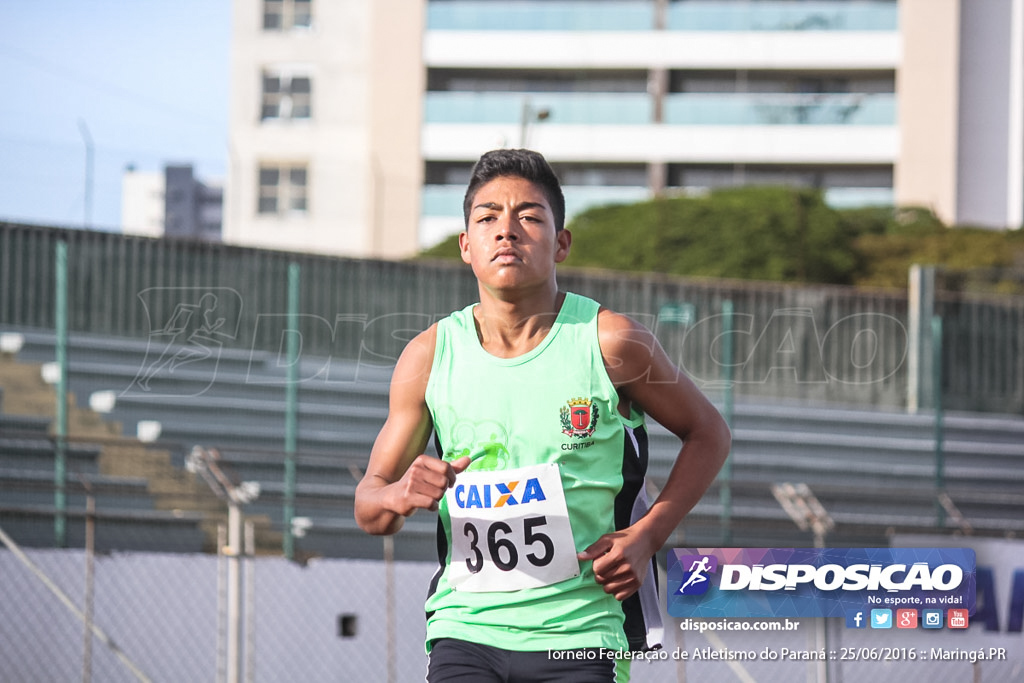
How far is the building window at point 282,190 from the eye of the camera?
28.9 m

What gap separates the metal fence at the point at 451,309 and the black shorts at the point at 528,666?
30.9 feet

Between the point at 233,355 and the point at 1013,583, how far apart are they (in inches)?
306

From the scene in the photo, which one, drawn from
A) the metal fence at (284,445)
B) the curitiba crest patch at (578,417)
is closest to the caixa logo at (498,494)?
the curitiba crest patch at (578,417)

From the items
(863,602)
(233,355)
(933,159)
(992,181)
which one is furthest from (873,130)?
(863,602)

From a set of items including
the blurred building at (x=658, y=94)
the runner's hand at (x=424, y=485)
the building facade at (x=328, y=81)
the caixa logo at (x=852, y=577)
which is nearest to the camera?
the runner's hand at (x=424, y=485)

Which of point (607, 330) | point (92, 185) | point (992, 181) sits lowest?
point (607, 330)

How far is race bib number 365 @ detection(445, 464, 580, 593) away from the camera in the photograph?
2.69 m

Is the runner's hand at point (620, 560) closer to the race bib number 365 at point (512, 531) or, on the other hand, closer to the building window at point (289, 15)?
the race bib number 365 at point (512, 531)

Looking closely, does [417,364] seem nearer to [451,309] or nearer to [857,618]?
[857,618]

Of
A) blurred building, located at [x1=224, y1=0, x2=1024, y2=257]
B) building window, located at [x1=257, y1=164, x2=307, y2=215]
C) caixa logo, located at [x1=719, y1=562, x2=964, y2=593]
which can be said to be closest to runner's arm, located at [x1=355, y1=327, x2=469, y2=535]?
caixa logo, located at [x1=719, y1=562, x2=964, y2=593]

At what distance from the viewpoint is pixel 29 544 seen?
879 centimetres

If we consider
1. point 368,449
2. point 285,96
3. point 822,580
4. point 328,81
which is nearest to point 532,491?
point 822,580

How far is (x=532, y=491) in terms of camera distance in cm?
270

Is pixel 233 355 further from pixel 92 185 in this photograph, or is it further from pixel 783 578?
pixel 783 578
